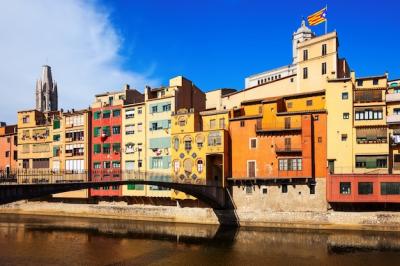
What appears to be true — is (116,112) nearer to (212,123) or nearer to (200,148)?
(212,123)

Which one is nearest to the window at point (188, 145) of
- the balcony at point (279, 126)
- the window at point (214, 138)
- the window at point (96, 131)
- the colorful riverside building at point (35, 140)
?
the window at point (214, 138)

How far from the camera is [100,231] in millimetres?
55750

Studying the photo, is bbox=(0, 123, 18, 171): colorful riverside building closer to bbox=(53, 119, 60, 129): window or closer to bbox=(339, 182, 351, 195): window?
bbox=(53, 119, 60, 129): window

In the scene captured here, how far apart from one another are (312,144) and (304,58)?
17507 millimetres

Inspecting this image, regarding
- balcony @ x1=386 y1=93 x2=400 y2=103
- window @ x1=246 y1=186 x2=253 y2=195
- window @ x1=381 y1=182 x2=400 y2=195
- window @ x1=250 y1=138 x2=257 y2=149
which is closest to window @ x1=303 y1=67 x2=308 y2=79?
balcony @ x1=386 y1=93 x2=400 y2=103

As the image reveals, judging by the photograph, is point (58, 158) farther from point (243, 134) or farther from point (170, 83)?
point (243, 134)

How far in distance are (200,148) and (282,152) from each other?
12.6 metres

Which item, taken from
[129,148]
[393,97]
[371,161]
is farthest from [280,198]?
[129,148]

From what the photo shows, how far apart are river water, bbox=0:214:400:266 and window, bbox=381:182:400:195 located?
17.3 ft

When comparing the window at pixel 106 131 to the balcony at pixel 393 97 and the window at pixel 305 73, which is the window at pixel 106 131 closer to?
the window at pixel 305 73

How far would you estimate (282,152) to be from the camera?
5744 centimetres

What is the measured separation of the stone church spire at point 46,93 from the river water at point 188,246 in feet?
A: 305

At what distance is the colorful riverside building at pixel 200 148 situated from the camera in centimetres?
6056

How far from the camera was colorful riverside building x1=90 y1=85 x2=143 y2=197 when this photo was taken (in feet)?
240
